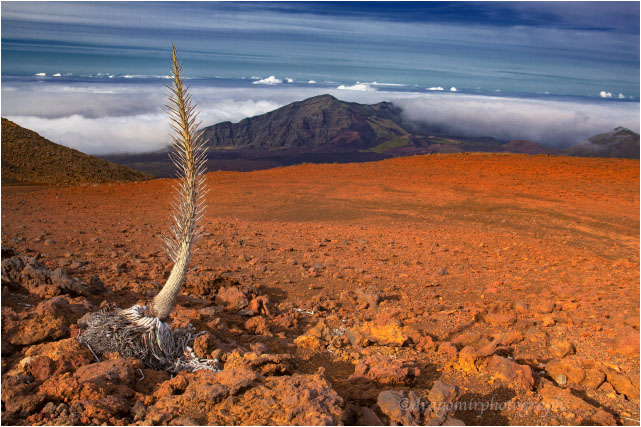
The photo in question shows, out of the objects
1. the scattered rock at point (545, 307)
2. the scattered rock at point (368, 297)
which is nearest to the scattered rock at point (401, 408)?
the scattered rock at point (368, 297)

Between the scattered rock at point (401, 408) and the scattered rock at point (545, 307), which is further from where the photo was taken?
the scattered rock at point (545, 307)

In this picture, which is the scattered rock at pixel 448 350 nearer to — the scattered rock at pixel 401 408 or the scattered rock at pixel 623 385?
the scattered rock at pixel 623 385

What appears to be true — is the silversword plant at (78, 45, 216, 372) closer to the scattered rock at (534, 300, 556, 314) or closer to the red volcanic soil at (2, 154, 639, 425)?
the red volcanic soil at (2, 154, 639, 425)

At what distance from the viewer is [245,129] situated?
90.2 metres

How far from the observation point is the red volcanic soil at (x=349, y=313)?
255 centimetres

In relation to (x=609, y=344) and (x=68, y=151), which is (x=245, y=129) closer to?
(x=68, y=151)

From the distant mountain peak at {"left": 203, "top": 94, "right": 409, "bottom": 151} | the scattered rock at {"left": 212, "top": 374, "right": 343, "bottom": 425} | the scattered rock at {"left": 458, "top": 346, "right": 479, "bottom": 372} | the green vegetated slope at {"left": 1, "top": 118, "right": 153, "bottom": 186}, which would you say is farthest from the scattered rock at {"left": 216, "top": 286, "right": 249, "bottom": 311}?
the distant mountain peak at {"left": 203, "top": 94, "right": 409, "bottom": 151}

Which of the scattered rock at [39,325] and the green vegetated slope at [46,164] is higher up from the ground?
the green vegetated slope at [46,164]

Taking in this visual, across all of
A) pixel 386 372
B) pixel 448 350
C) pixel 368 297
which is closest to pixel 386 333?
pixel 448 350

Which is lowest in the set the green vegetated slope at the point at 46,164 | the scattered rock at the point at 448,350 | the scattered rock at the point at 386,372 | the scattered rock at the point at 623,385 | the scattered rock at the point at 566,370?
the scattered rock at the point at 623,385

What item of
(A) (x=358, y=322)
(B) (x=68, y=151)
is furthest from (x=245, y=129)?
(A) (x=358, y=322)

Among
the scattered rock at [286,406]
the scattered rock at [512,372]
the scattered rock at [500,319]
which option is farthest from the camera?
the scattered rock at [500,319]

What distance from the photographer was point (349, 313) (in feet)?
16.4

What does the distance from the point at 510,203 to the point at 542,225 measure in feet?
9.80
